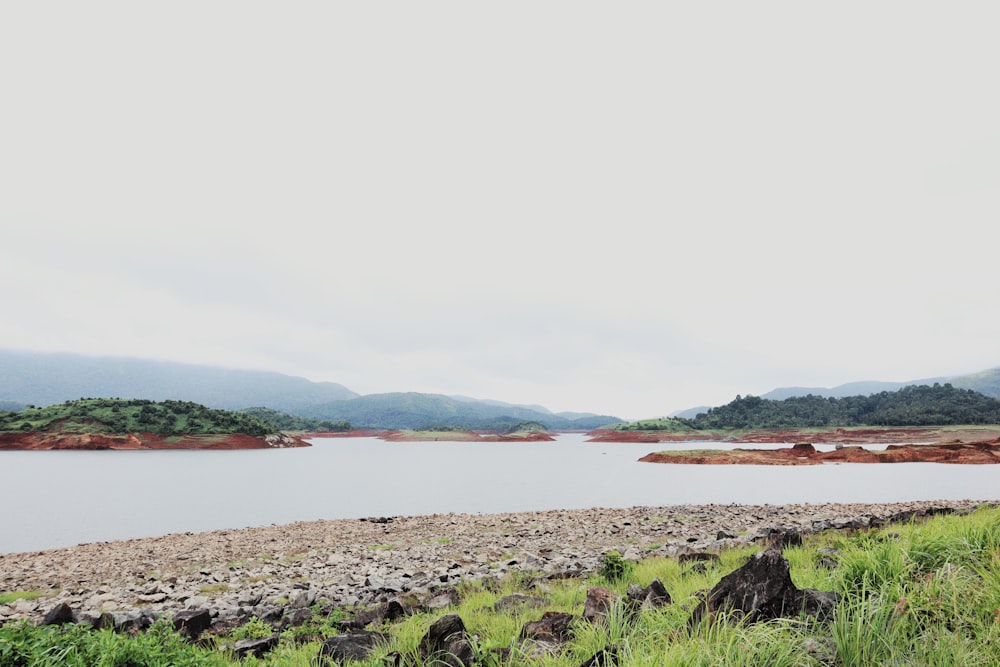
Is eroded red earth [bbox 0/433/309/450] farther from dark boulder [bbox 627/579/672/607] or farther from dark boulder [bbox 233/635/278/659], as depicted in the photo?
dark boulder [bbox 627/579/672/607]

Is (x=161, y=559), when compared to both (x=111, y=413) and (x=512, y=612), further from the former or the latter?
(x=111, y=413)

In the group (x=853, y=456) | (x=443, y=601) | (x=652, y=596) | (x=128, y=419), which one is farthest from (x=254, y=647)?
(x=128, y=419)

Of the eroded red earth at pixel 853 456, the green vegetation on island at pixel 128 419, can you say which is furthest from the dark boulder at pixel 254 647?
the green vegetation on island at pixel 128 419

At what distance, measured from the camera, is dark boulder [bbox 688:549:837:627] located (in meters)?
5.59

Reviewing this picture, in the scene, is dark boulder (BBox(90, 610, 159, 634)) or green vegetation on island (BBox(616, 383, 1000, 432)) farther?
green vegetation on island (BBox(616, 383, 1000, 432))

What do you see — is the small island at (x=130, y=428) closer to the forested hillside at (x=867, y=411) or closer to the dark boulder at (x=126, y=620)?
the dark boulder at (x=126, y=620)

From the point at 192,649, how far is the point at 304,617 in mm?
4445

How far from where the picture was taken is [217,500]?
3881cm

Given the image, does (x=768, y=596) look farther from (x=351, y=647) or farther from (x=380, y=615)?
(x=380, y=615)

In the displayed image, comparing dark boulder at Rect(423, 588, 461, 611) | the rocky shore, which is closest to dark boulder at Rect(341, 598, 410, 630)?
dark boulder at Rect(423, 588, 461, 611)

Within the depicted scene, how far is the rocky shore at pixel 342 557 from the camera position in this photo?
12.7 meters

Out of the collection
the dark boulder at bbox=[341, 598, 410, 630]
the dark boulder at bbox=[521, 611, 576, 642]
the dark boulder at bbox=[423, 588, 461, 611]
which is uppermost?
the dark boulder at bbox=[521, 611, 576, 642]

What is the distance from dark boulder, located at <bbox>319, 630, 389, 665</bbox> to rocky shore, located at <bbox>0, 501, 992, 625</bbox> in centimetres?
402

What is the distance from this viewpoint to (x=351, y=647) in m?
6.93
